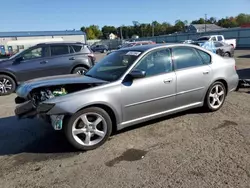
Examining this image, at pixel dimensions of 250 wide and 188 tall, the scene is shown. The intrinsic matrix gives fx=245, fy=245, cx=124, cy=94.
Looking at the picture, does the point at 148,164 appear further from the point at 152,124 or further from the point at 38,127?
the point at 38,127

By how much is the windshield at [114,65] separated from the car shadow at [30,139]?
133 cm

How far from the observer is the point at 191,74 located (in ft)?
15.8

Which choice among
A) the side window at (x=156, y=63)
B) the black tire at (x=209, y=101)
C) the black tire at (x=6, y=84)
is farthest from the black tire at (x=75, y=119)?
the black tire at (x=6, y=84)

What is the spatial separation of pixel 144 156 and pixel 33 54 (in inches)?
277

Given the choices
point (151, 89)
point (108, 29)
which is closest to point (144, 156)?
point (151, 89)

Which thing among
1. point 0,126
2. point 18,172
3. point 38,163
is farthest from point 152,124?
point 0,126

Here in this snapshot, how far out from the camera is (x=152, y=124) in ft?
15.7

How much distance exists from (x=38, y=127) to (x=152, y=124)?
7.72ft

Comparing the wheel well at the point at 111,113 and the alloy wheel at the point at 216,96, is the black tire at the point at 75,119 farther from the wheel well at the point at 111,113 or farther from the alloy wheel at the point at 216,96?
the alloy wheel at the point at 216,96

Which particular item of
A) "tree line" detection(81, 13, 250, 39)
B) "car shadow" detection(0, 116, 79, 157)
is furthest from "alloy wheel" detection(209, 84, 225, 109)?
"tree line" detection(81, 13, 250, 39)

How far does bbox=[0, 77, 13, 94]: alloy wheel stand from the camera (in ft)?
28.7

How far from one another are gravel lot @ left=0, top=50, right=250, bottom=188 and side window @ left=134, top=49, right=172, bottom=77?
106cm

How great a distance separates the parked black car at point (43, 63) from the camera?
881cm

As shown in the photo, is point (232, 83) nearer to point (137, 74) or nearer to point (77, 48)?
point (137, 74)
